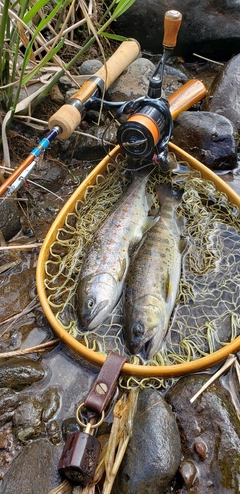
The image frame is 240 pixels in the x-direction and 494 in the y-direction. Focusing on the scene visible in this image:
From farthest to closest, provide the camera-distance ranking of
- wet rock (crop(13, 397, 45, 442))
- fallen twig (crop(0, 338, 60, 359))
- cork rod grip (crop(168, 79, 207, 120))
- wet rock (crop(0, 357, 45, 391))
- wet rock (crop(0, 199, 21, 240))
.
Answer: cork rod grip (crop(168, 79, 207, 120)) < wet rock (crop(0, 199, 21, 240)) < fallen twig (crop(0, 338, 60, 359)) < wet rock (crop(0, 357, 45, 391)) < wet rock (crop(13, 397, 45, 442))

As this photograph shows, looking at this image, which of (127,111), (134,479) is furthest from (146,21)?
(134,479)

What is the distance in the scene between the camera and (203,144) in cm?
424

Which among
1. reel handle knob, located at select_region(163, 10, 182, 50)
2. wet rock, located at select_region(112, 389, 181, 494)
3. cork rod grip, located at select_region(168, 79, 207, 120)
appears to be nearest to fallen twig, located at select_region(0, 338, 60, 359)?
wet rock, located at select_region(112, 389, 181, 494)

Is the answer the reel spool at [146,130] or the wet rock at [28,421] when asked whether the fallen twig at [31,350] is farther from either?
the reel spool at [146,130]

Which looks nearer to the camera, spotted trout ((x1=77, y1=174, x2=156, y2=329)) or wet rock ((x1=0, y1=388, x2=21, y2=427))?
wet rock ((x1=0, y1=388, x2=21, y2=427))

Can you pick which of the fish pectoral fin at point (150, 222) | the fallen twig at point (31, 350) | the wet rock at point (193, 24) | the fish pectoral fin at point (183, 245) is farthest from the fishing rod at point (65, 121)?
the wet rock at point (193, 24)

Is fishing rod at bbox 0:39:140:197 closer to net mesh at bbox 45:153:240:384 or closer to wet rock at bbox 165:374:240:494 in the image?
net mesh at bbox 45:153:240:384

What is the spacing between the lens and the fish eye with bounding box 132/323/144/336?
2.65m

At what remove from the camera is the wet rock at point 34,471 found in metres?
2.20

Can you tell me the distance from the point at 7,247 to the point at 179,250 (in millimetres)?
1313

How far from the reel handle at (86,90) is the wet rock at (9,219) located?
0.74 meters

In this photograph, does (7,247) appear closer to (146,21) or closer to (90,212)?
(90,212)

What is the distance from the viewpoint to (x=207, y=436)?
7.97ft

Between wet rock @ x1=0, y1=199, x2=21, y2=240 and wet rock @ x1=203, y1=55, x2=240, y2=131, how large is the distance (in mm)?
2593
